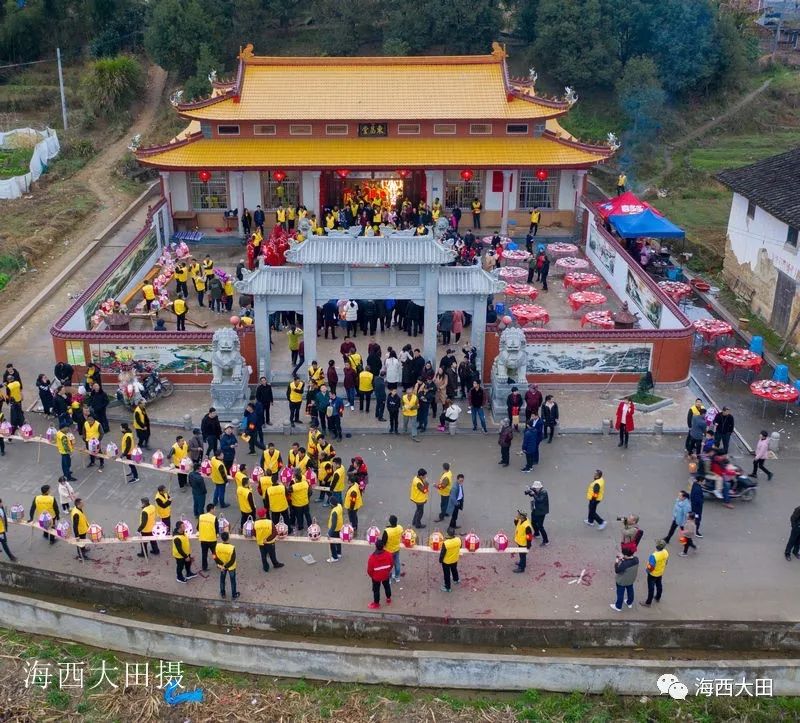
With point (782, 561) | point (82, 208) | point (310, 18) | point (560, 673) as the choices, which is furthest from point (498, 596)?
point (310, 18)

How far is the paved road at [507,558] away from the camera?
14.5m

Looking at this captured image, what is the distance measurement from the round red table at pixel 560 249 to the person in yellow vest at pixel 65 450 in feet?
58.8

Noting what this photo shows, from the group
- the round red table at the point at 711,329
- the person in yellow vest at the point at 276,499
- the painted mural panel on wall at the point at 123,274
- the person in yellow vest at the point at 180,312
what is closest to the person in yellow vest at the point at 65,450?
the person in yellow vest at the point at 276,499

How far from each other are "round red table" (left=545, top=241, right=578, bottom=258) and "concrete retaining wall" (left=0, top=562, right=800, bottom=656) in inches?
705

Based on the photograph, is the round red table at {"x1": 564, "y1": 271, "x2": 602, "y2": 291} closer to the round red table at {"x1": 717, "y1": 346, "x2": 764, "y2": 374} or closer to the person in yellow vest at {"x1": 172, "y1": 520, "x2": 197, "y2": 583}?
the round red table at {"x1": 717, "y1": 346, "x2": 764, "y2": 374}

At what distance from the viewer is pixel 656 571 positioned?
13.9m

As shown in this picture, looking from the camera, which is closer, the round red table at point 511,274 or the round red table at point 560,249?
the round red table at point 511,274

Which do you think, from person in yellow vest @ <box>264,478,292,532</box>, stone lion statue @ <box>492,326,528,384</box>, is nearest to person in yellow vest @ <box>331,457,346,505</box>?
person in yellow vest @ <box>264,478,292,532</box>

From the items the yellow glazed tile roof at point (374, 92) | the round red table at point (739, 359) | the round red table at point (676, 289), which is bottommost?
the round red table at point (676, 289)

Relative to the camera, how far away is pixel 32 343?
80.7 ft

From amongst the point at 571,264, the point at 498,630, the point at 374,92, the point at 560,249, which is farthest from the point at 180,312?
the point at 498,630

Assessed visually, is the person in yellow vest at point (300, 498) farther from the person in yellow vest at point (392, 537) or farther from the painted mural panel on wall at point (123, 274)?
the painted mural panel on wall at point (123, 274)

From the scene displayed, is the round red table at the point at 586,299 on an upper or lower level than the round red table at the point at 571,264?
upper

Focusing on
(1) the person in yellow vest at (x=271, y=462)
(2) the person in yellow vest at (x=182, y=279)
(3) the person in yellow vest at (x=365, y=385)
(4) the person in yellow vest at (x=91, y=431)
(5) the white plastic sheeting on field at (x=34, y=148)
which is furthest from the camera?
(5) the white plastic sheeting on field at (x=34, y=148)
